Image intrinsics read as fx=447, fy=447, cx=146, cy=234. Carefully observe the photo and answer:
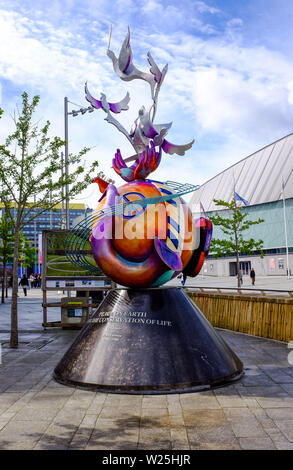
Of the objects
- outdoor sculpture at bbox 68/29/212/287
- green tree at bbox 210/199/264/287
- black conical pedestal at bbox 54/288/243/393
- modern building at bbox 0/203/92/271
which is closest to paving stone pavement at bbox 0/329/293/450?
black conical pedestal at bbox 54/288/243/393

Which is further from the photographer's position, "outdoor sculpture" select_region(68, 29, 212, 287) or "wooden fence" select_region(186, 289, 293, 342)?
"wooden fence" select_region(186, 289, 293, 342)

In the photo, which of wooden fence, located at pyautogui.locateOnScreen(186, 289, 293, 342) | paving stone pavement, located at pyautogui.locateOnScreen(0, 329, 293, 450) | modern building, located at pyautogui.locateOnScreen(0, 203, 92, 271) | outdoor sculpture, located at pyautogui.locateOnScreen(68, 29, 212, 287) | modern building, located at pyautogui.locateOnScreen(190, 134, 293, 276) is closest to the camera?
paving stone pavement, located at pyautogui.locateOnScreen(0, 329, 293, 450)

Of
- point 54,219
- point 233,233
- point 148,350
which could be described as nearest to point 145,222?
point 148,350

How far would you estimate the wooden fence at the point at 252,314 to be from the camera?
12.7 m

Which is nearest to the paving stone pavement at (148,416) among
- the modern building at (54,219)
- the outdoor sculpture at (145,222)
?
the outdoor sculpture at (145,222)

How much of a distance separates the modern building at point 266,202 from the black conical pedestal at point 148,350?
45.2m

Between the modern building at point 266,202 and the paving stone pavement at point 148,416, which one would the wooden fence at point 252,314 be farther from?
the modern building at point 266,202

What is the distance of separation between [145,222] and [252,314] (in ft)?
23.5

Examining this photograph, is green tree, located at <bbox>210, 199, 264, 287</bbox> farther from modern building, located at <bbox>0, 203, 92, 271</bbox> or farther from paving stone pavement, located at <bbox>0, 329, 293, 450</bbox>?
paving stone pavement, located at <bbox>0, 329, 293, 450</bbox>

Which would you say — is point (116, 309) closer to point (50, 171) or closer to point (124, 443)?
point (124, 443)

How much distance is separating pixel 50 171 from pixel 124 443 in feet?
33.0

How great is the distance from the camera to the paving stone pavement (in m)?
5.35

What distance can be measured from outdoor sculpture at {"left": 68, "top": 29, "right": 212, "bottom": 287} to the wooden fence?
4.33m
